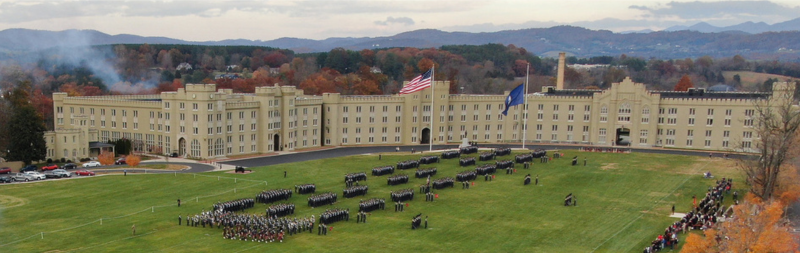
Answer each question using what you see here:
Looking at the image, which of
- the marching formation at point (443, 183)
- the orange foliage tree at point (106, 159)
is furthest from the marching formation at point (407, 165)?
the orange foliage tree at point (106, 159)

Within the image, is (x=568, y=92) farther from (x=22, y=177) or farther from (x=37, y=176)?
(x=22, y=177)

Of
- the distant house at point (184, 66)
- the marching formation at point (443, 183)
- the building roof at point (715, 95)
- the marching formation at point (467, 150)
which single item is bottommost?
the marching formation at point (443, 183)

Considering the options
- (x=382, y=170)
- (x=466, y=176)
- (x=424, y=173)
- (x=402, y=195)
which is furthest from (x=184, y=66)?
(x=402, y=195)

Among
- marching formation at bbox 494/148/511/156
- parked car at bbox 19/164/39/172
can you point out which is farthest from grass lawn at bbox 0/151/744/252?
parked car at bbox 19/164/39/172

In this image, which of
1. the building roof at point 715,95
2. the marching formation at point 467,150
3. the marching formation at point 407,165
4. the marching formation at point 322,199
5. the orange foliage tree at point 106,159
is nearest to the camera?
the marching formation at point 322,199

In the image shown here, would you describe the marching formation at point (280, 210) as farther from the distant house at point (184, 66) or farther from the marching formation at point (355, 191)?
the distant house at point (184, 66)

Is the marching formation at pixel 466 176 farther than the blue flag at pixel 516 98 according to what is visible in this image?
No

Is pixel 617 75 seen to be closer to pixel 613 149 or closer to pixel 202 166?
pixel 613 149
